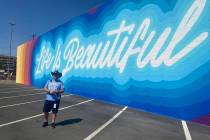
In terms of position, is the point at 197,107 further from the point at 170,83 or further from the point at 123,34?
the point at 123,34

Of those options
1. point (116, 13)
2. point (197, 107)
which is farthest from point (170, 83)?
point (116, 13)

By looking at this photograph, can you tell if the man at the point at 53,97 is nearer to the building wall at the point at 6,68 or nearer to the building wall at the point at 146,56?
the building wall at the point at 146,56

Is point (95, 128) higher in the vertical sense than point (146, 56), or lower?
lower

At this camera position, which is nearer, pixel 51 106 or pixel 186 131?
pixel 51 106

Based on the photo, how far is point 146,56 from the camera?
14.7 metres

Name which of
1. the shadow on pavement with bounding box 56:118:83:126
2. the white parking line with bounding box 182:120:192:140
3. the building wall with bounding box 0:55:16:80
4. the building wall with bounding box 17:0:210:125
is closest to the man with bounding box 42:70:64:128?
the shadow on pavement with bounding box 56:118:83:126

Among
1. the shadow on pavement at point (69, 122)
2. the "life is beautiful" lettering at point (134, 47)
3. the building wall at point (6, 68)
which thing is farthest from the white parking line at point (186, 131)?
the building wall at point (6, 68)

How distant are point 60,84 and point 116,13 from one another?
32.2 ft

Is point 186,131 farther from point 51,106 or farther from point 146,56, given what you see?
point 146,56

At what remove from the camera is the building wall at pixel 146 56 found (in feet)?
38.2

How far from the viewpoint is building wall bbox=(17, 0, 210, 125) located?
1166 centimetres

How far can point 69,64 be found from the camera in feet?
79.7

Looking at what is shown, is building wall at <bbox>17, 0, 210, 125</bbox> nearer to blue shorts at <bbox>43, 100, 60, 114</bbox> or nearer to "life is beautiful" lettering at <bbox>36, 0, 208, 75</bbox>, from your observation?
"life is beautiful" lettering at <bbox>36, 0, 208, 75</bbox>

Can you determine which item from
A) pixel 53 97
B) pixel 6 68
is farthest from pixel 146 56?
pixel 6 68
